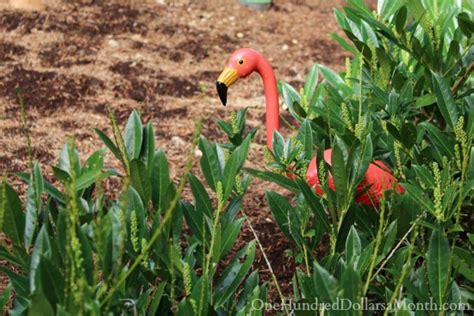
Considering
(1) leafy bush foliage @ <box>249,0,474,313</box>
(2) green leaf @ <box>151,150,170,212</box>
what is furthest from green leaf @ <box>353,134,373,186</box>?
(2) green leaf @ <box>151,150,170,212</box>

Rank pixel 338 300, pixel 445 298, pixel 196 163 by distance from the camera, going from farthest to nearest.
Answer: pixel 196 163 < pixel 445 298 < pixel 338 300

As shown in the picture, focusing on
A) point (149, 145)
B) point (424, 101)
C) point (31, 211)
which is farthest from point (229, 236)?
point (424, 101)

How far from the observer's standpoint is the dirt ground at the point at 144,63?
4645mm

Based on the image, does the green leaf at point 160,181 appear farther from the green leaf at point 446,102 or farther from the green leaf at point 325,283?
the green leaf at point 446,102

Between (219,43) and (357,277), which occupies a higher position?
(357,277)

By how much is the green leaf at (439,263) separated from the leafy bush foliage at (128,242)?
0.37 m

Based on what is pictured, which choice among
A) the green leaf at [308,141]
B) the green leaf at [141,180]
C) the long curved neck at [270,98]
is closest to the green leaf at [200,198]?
the green leaf at [141,180]

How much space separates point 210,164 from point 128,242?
1.27ft

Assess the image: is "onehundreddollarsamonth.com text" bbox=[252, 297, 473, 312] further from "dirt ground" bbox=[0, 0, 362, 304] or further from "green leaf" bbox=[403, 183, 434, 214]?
"dirt ground" bbox=[0, 0, 362, 304]

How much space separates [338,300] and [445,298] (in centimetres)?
38

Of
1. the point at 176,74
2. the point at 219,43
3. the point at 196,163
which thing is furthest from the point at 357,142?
the point at 219,43

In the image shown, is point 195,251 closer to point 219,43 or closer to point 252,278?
point 252,278

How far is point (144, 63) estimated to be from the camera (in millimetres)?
5590

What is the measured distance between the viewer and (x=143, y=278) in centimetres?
219
